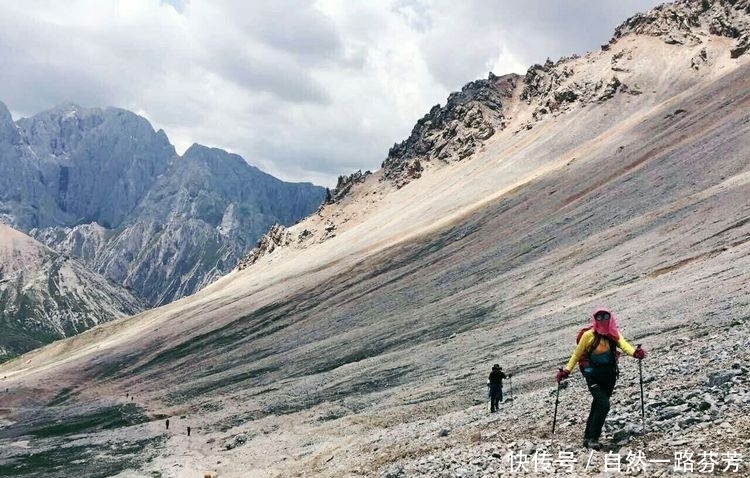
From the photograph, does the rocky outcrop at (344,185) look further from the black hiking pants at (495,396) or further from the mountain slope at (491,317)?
the black hiking pants at (495,396)

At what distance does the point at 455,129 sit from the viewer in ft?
542

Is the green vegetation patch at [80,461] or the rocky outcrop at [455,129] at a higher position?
the rocky outcrop at [455,129]

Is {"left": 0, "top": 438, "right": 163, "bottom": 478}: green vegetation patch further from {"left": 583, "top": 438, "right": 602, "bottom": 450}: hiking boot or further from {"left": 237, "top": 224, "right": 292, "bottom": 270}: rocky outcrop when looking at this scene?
{"left": 237, "top": 224, "right": 292, "bottom": 270}: rocky outcrop

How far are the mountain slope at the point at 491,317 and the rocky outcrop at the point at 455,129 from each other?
62.2ft

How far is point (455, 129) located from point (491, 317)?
387 feet

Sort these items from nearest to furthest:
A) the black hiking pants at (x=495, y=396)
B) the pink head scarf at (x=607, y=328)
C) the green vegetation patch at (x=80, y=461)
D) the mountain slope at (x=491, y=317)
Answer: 1. the pink head scarf at (x=607, y=328)
2. the mountain slope at (x=491, y=317)
3. the black hiking pants at (x=495, y=396)
4. the green vegetation patch at (x=80, y=461)

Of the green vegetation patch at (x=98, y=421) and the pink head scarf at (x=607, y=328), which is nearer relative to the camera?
the pink head scarf at (x=607, y=328)

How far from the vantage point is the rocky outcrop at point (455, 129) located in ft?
516

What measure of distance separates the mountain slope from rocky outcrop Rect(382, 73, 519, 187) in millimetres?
18944

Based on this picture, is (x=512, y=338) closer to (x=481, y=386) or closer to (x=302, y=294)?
(x=481, y=386)

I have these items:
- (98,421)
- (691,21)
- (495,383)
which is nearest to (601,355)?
(495,383)

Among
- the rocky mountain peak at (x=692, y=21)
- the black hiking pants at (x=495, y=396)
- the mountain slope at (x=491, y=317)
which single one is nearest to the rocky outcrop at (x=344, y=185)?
the mountain slope at (x=491, y=317)

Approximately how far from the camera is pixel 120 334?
12500cm

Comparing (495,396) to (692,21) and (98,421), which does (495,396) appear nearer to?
(98,421)
